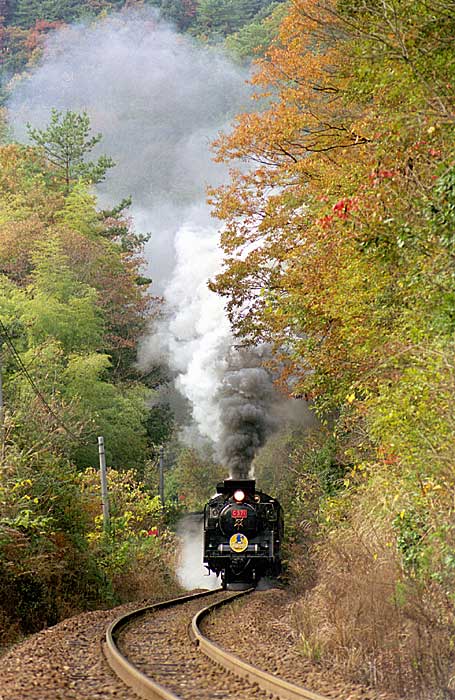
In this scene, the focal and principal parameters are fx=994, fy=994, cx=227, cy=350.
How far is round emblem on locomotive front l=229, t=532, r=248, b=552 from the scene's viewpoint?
2278cm

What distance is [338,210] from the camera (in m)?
11.5

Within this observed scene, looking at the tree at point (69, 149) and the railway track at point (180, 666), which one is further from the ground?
the tree at point (69, 149)

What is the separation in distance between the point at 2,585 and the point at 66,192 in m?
35.0

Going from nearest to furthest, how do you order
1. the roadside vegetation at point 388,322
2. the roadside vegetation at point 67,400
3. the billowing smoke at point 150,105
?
the roadside vegetation at point 388,322 → the roadside vegetation at point 67,400 → the billowing smoke at point 150,105

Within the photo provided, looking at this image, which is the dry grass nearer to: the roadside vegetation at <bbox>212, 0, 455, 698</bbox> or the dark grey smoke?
the roadside vegetation at <bbox>212, 0, 455, 698</bbox>

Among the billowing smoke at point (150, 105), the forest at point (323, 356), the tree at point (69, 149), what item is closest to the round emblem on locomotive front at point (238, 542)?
the forest at point (323, 356)

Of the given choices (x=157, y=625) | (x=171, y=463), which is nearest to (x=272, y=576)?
(x=157, y=625)

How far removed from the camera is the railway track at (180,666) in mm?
9844

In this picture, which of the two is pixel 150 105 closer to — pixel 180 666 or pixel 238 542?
pixel 238 542

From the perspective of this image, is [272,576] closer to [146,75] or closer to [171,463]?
[171,463]

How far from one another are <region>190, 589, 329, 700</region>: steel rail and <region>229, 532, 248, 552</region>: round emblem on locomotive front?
8.48 meters

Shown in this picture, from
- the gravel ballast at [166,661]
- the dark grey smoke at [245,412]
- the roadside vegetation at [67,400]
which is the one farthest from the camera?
the dark grey smoke at [245,412]

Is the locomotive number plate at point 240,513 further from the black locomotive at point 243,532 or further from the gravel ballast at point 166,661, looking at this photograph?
the gravel ballast at point 166,661

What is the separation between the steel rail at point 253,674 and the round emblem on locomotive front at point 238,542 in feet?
27.8
